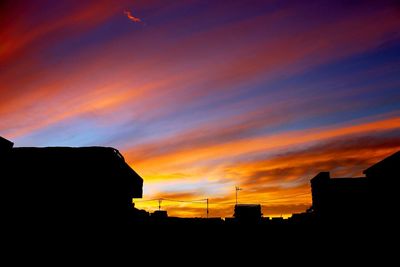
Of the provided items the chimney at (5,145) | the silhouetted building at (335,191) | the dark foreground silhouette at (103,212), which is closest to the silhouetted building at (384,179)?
the dark foreground silhouette at (103,212)

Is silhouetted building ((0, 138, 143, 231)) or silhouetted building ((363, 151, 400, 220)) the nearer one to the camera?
silhouetted building ((0, 138, 143, 231))

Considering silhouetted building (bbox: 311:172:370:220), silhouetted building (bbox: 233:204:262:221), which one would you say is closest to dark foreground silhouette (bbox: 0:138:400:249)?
silhouetted building (bbox: 233:204:262:221)

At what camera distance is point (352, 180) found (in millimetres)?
22031

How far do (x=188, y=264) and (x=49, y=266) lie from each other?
4.70m

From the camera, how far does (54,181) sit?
10250 millimetres

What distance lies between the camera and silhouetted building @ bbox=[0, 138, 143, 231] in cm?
1005

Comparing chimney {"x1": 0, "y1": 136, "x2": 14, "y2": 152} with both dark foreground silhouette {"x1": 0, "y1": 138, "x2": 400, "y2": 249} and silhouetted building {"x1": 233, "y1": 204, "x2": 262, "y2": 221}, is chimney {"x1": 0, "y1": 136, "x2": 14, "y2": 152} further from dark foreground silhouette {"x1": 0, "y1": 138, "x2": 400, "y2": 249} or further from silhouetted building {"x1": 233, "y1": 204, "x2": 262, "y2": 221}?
silhouetted building {"x1": 233, "y1": 204, "x2": 262, "y2": 221}

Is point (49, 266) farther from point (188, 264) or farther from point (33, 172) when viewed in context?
point (188, 264)

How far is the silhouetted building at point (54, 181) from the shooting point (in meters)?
10.0

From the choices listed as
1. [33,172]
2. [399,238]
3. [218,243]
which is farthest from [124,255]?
[399,238]

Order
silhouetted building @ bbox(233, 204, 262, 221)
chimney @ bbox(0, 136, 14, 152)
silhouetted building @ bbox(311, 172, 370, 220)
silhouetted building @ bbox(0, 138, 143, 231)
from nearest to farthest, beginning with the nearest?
1. chimney @ bbox(0, 136, 14, 152)
2. silhouetted building @ bbox(0, 138, 143, 231)
3. silhouetted building @ bbox(233, 204, 262, 221)
4. silhouetted building @ bbox(311, 172, 370, 220)

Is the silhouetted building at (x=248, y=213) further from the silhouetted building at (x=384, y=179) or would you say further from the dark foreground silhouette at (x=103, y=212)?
the silhouetted building at (x=384, y=179)

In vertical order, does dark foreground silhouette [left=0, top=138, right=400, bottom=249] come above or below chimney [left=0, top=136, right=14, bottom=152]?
below

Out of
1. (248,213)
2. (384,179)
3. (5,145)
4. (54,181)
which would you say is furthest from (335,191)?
(5,145)
